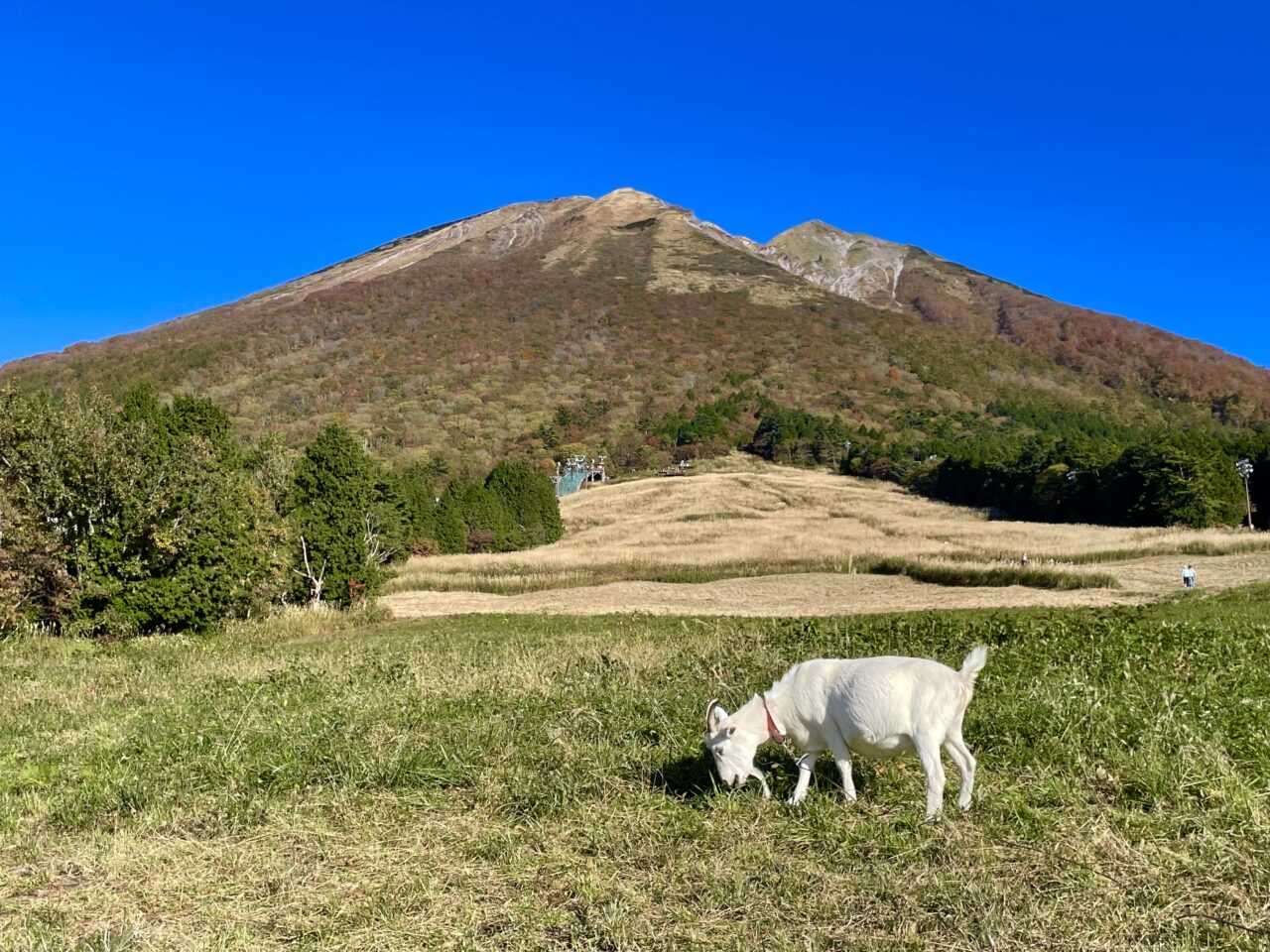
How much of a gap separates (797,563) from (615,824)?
4524 cm

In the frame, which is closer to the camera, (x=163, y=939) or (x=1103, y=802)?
(x=163, y=939)

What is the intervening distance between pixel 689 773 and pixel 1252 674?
7.46 m

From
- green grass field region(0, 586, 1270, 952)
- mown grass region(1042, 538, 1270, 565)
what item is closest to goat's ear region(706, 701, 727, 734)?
green grass field region(0, 586, 1270, 952)

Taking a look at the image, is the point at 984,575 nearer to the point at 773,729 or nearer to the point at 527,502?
the point at 773,729

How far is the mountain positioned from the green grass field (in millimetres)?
97918

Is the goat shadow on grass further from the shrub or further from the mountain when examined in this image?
the mountain

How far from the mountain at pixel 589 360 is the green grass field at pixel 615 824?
97918mm

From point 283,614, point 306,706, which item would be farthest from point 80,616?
point 306,706

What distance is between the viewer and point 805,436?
11988cm

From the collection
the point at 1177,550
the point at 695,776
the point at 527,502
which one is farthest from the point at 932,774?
the point at 527,502

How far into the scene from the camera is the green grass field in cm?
504

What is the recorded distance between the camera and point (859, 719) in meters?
6.39

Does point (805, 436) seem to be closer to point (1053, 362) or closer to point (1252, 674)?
point (1053, 362)

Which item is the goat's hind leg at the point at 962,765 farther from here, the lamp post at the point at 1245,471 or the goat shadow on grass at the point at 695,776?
the lamp post at the point at 1245,471
